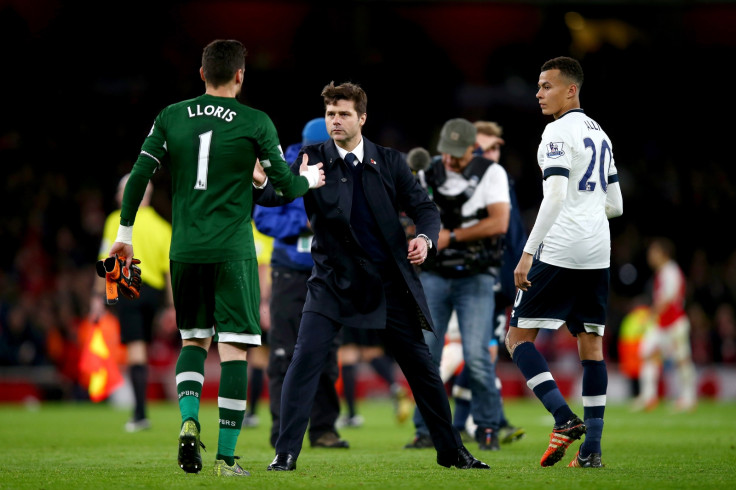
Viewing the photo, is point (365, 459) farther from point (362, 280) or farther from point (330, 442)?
point (362, 280)

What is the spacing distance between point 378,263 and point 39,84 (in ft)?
65.4

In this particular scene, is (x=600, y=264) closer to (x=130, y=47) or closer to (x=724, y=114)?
(x=130, y=47)

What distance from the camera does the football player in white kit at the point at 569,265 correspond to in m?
6.21

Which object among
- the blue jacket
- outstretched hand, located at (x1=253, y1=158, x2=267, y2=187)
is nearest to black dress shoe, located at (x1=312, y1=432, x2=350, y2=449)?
the blue jacket

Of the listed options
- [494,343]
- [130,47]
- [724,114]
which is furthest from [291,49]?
[494,343]

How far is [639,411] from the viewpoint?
1566 cm

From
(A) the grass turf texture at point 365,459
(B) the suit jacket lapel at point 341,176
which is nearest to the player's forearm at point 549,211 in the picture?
(B) the suit jacket lapel at point 341,176

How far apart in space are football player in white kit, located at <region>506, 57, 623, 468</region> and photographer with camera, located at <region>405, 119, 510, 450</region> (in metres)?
1.51

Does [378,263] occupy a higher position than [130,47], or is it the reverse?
[130,47]

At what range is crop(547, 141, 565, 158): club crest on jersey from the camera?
620cm

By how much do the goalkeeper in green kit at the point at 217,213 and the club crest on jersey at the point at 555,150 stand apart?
5.19 feet

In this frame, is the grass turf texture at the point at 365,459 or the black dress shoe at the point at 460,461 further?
the black dress shoe at the point at 460,461

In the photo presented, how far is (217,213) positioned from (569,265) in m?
2.19

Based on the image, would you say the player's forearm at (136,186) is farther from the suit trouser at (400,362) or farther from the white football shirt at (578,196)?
the white football shirt at (578,196)
